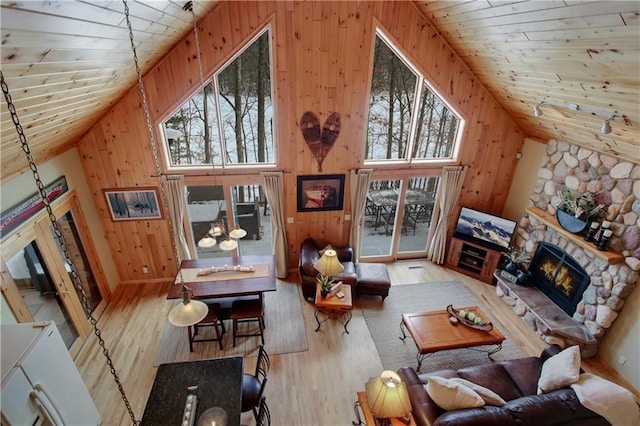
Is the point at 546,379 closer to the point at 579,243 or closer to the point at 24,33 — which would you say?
the point at 579,243

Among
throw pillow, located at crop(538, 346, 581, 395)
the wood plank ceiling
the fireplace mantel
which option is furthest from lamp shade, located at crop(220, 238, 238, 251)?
the fireplace mantel

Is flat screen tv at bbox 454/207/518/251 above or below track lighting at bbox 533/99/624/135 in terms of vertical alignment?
below

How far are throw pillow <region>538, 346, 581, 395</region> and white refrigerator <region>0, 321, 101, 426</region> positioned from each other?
A: 4.71m

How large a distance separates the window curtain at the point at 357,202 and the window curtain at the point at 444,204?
62.9 inches

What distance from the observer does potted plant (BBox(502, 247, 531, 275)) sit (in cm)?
598

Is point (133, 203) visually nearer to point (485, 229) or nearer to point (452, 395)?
point (452, 395)

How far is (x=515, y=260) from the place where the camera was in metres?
5.98

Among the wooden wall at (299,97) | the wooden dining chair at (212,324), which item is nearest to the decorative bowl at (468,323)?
the wooden wall at (299,97)

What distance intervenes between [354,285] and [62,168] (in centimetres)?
490

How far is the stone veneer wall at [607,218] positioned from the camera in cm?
443

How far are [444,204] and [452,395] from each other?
408 cm

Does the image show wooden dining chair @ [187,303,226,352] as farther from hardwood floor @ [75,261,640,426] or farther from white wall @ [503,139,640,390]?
white wall @ [503,139,640,390]

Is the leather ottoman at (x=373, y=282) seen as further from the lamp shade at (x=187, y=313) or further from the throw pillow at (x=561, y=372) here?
the lamp shade at (x=187, y=313)

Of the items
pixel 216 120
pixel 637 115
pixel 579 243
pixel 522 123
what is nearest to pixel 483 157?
pixel 522 123
